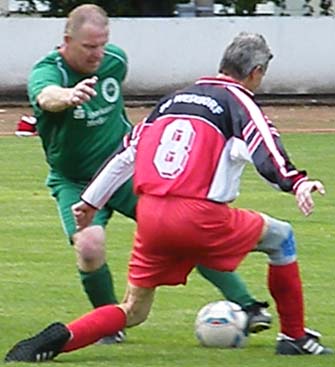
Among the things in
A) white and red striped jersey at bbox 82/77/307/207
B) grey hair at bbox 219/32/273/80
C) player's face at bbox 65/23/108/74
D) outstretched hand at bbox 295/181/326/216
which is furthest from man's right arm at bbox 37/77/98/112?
outstretched hand at bbox 295/181/326/216

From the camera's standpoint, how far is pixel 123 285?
971 centimetres

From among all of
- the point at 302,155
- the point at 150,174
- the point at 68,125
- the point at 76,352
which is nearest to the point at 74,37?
the point at 68,125

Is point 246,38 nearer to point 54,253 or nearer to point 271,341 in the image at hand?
point 271,341

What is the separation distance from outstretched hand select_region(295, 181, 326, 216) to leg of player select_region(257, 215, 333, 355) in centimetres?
63

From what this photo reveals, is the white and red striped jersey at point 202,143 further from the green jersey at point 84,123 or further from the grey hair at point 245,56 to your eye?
the green jersey at point 84,123

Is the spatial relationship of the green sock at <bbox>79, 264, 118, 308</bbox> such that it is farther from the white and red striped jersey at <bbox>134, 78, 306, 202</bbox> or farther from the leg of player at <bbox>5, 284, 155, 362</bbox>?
the white and red striped jersey at <bbox>134, 78, 306, 202</bbox>

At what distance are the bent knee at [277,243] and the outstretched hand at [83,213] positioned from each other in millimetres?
826

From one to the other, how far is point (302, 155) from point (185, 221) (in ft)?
38.3

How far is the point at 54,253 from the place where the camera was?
11016 millimetres

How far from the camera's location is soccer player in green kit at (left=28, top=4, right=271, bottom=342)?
760 cm

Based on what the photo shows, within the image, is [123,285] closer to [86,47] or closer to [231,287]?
[231,287]

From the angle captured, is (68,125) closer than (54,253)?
Yes

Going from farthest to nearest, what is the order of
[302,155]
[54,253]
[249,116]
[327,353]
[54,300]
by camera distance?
[302,155] → [54,253] → [54,300] → [327,353] → [249,116]

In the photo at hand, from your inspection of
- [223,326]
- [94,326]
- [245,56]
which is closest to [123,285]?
[223,326]
